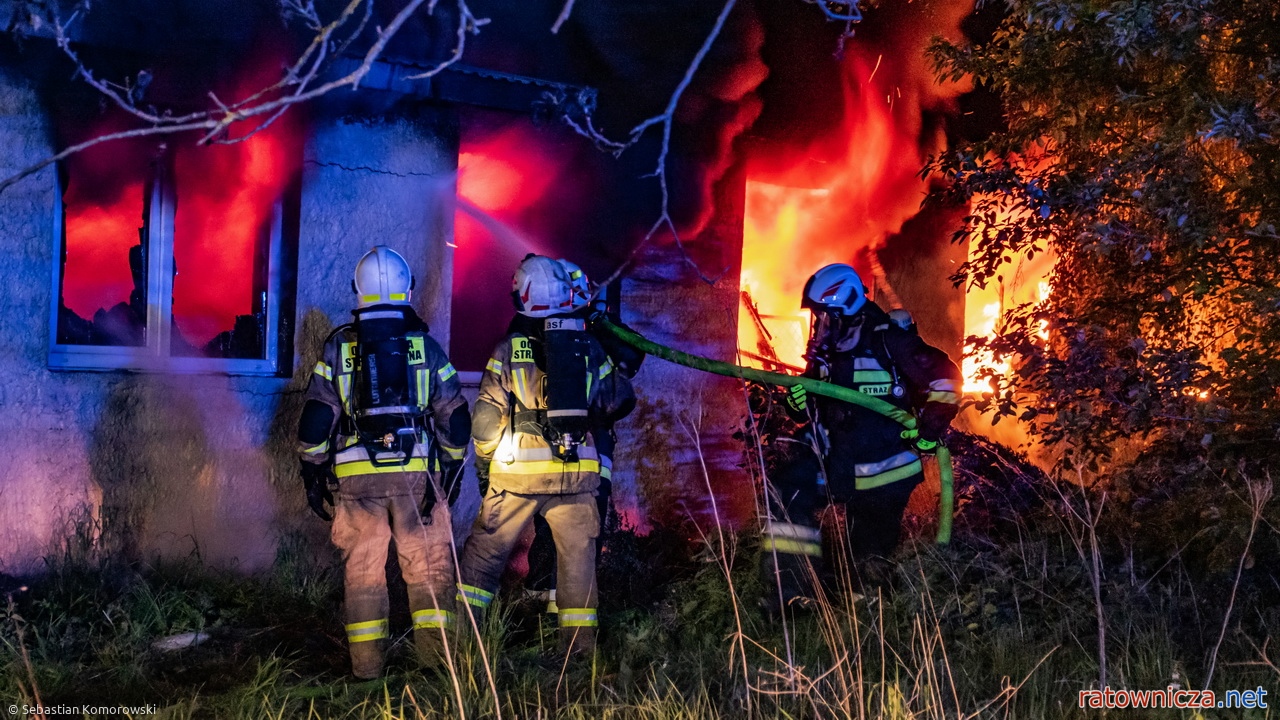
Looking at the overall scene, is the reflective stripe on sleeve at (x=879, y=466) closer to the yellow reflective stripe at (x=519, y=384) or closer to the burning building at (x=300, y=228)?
the burning building at (x=300, y=228)

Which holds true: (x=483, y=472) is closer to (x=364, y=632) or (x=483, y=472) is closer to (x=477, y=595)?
(x=477, y=595)

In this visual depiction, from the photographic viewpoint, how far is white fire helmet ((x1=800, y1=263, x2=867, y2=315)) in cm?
555

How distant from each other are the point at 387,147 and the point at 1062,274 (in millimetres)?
4514

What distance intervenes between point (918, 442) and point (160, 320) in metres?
4.23

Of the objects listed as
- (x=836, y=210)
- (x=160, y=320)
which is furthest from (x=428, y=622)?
(x=836, y=210)

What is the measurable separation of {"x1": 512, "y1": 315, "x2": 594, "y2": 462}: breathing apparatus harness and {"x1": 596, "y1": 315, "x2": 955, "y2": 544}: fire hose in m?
0.50

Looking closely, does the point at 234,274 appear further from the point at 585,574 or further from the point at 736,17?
the point at 736,17

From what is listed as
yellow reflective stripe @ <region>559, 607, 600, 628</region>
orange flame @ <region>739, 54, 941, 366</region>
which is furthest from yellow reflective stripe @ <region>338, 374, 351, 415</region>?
orange flame @ <region>739, 54, 941, 366</region>

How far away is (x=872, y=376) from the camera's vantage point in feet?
18.1

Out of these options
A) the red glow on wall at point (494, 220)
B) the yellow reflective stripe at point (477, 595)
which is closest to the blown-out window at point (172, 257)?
the red glow on wall at point (494, 220)

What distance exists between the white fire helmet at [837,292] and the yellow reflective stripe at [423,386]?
2.19m

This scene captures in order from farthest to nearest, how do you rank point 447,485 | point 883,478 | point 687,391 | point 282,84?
point 687,391
point 883,478
point 447,485
point 282,84

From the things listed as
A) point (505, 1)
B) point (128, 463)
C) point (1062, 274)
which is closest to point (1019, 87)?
point (1062, 274)

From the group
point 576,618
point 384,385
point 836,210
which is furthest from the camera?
point 836,210
